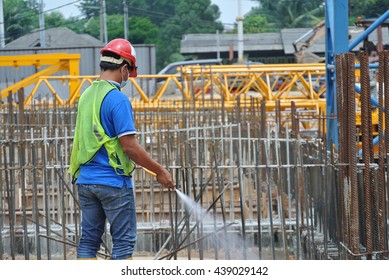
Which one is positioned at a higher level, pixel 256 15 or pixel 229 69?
pixel 256 15

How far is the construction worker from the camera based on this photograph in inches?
253

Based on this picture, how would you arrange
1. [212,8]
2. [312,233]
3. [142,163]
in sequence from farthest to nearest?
1. [212,8]
2. [312,233]
3. [142,163]

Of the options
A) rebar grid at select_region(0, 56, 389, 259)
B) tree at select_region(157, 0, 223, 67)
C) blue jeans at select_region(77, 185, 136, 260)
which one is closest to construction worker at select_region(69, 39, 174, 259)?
blue jeans at select_region(77, 185, 136, 260)

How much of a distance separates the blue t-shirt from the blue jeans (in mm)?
47

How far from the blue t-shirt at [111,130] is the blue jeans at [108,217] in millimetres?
47

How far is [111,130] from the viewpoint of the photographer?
6473 mm

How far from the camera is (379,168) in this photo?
25.4 ft

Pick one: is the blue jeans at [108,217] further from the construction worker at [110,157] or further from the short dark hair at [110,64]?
the short dark hair at [110,64]

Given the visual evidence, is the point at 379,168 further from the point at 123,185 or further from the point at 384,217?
the point at 123,185

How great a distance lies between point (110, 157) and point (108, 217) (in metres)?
0.41

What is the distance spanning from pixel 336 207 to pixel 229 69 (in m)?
13.2

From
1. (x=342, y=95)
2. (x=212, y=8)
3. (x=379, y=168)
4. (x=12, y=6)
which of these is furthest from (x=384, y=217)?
(x=212, y=8)

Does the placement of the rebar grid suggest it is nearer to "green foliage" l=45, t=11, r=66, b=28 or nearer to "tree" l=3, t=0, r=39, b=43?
"tree" l=3, t=0, r=39, b=43

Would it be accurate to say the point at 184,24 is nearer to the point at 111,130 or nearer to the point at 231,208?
the point at 231,208
